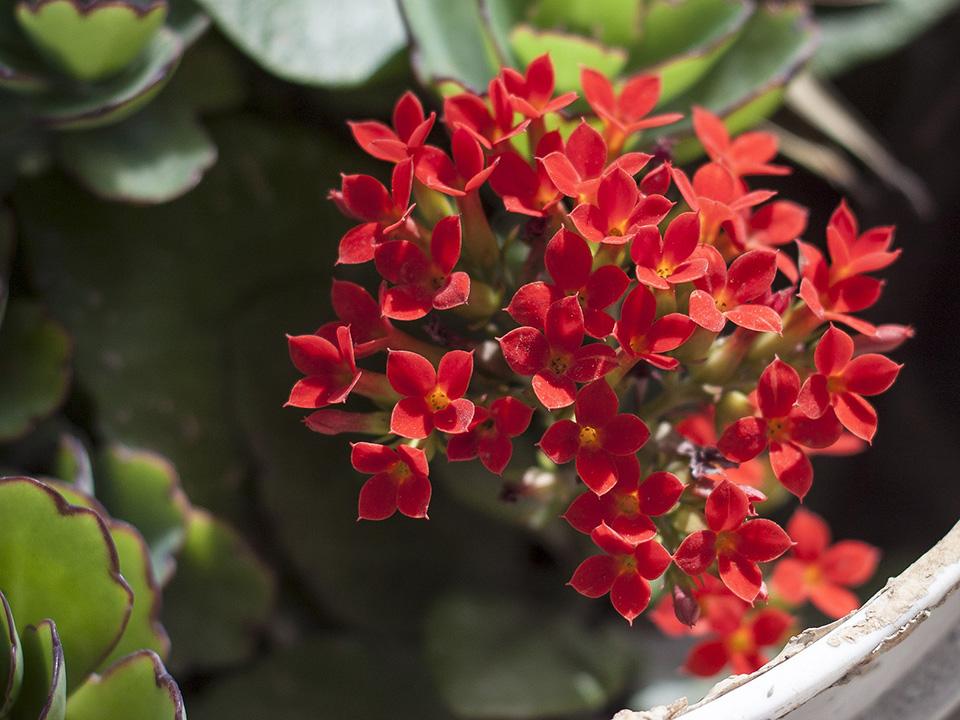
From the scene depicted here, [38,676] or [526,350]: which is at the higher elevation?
[526,350]

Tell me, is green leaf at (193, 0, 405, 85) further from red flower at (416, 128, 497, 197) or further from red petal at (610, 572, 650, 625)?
red petal at (610, 572, 650, 625)

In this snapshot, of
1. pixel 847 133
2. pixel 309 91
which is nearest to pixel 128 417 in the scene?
pixel 309 91

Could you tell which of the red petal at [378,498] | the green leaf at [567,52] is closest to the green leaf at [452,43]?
the green leaf at [567,52]

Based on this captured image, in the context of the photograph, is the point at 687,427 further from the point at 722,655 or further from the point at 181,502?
the point at 181,502

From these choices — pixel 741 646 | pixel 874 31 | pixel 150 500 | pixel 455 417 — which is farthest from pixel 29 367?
pixel 874 31

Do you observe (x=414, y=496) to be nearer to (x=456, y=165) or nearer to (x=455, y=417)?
(x=455, y=417)

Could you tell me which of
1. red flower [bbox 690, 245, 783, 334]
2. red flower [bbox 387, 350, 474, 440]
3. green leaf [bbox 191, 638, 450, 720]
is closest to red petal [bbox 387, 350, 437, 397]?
red flower [bbox 387, 350, 474, 440]
